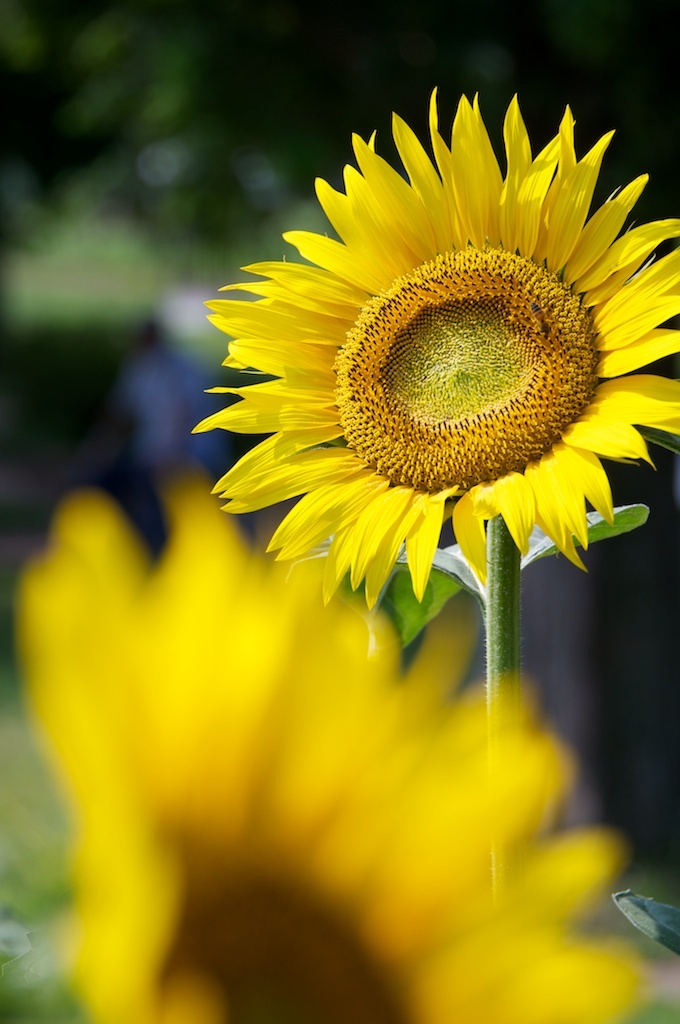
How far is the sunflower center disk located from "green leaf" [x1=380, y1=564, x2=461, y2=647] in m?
Answer: 0.13

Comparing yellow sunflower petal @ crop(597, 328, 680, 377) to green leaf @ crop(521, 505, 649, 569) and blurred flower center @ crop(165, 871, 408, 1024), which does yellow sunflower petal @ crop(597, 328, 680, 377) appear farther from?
blurred flower center @ crop(165, 871, 408, 1024)

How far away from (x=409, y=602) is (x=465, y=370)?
189mm

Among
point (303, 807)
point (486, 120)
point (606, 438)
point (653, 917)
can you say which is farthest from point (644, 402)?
point (486, 120)

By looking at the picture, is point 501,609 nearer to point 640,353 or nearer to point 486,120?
point 640,353

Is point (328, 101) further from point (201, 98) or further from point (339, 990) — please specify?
point (339, 990)

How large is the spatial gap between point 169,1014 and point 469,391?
26.0 inches

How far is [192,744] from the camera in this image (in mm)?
343

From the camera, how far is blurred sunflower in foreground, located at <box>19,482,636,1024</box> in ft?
1.10

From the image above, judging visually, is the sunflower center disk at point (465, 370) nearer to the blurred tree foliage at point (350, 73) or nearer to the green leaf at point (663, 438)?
the green leaf at point (663, 438)

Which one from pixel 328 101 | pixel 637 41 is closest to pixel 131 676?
pixel 637 41

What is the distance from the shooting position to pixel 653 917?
795mm

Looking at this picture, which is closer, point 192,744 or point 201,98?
point 192,744

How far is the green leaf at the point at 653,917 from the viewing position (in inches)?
30.7

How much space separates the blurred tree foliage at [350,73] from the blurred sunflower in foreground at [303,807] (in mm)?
5153
